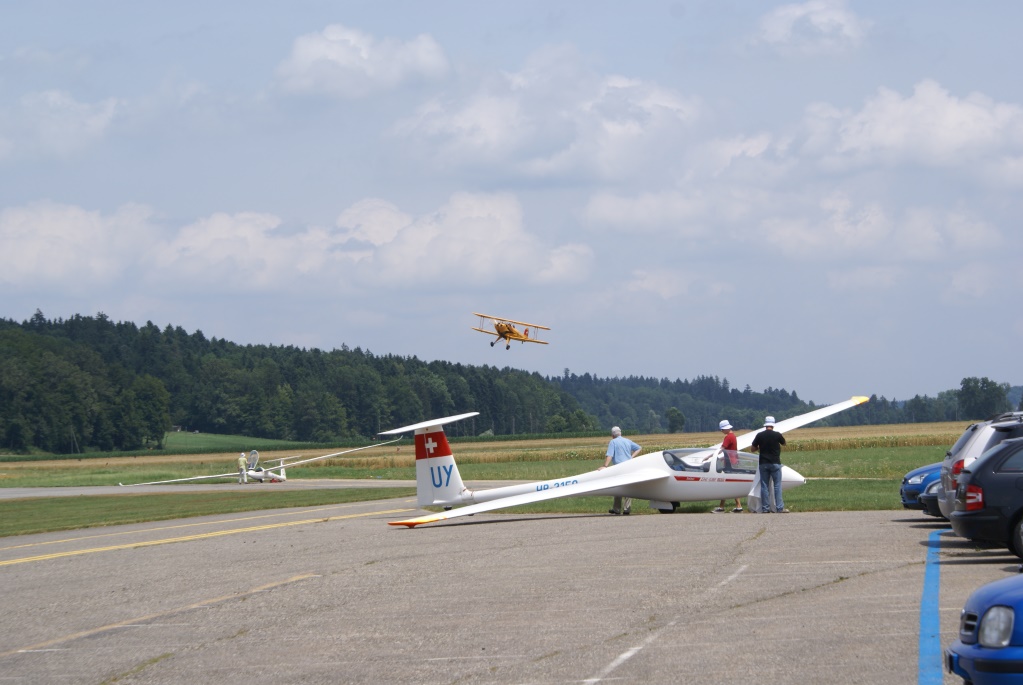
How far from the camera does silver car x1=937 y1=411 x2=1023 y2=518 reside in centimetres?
1419

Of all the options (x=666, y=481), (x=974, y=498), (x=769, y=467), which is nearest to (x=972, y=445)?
(x=974, y=498)

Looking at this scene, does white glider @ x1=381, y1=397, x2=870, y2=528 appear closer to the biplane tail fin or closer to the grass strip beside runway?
the biplane tail fin

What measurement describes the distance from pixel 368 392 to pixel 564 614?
186370 mm

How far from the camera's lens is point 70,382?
154750mm

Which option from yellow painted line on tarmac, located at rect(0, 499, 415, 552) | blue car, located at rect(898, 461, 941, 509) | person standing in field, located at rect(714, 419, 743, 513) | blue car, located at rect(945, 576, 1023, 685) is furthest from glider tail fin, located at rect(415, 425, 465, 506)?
blue car, located at rect(945, 576, 1023, 685)

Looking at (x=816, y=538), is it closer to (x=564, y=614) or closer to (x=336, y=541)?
(x=564, y=614)

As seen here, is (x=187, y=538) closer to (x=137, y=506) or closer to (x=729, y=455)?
(x=729, y=455)

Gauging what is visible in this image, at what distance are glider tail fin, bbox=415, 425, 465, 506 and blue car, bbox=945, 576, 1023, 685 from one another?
17141 millimetres

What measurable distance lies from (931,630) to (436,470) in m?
15.2

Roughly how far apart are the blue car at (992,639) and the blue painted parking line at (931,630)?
1034mm

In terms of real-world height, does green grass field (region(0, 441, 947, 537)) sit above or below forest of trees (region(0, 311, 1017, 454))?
below

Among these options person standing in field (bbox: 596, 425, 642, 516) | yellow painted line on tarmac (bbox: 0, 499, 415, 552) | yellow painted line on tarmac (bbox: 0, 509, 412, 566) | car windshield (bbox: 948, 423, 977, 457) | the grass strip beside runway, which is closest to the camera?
car windshield (bbox: 948, 423, 977, 457)

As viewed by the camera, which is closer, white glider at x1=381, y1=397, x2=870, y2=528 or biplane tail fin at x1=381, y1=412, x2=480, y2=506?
white glider at x1=381, y1=397, x2=870, y2=528

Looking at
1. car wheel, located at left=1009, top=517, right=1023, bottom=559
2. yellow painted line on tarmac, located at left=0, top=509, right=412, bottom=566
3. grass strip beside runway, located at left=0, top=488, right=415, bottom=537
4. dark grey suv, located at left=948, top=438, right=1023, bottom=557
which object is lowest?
grass strip beside runway, located at left=0, top=488, right=415, bottom=537
